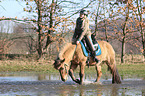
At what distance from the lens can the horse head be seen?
457 inches

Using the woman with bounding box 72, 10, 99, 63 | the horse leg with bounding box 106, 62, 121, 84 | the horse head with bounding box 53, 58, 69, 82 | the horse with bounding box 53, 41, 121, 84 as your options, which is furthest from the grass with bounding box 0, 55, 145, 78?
the horse head with bounding box 53, 58, 69, 82

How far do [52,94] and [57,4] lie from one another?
21.7m

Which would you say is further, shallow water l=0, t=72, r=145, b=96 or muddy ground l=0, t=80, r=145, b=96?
shallow water l=0, t=72, r=145, b=96

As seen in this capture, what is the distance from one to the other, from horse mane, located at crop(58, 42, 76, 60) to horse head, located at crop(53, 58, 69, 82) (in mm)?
226

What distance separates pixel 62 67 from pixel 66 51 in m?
0.70

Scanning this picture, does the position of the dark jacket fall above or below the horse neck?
above

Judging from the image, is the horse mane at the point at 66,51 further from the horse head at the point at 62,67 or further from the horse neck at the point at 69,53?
the horse head at the point at 62,67

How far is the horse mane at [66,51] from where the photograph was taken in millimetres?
11969

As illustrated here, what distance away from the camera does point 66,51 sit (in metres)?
12.1

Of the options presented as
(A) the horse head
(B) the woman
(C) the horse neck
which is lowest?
(A) the horse head

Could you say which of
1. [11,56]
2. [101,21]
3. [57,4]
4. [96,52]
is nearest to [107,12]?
[101,21]

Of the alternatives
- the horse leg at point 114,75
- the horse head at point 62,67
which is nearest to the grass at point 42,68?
the horse leg at point 114,75

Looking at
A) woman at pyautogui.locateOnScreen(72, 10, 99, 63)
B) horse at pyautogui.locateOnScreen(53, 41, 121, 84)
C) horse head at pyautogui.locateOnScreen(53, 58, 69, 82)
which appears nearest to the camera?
horse head at pyautogui.locateOnScreen(53, 58, 69, 82)

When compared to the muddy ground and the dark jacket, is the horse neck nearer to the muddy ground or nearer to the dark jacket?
the dark jacket
